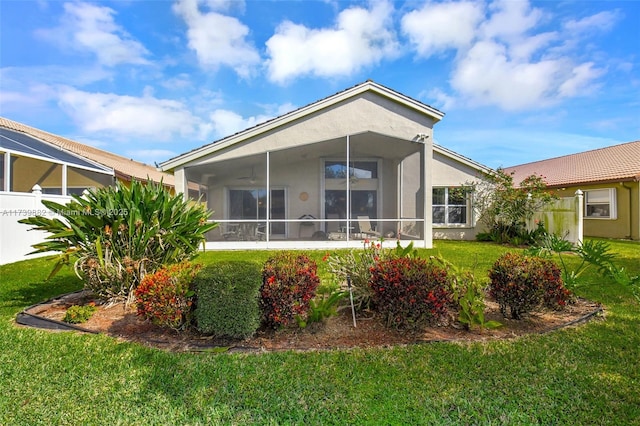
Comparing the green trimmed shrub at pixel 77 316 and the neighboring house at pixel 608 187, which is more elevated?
the neighboring house at pixel 608 187

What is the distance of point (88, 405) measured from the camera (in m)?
2.79

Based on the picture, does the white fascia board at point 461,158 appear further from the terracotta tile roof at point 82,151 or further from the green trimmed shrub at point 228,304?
the green trimmed shrub at point 228,304

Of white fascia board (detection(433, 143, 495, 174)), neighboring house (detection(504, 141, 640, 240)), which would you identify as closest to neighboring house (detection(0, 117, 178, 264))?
white fascia board (detection(433, 143, 495, 174))

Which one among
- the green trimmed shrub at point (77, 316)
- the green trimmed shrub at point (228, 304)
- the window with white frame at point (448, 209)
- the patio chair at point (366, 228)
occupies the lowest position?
the green trimmed shrub at point (77, 316)

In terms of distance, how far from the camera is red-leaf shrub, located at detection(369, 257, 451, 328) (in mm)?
3959

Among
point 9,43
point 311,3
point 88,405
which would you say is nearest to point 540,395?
point 88,405

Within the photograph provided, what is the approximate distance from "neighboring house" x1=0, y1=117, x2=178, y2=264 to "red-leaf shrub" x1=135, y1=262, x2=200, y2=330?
4103 mm

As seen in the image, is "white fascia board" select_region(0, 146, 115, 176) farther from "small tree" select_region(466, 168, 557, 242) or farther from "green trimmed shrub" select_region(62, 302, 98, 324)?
"small tree" select_region(466, 168, 557, 242)

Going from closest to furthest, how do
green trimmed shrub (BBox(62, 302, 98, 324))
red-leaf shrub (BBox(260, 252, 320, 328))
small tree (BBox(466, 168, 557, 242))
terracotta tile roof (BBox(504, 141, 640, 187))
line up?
red-leaf shrub (BBox(260, 252, 320, 328)) < green trimmed shrub (BBox(62, 302, 98, 324)) < small tree (BBox(466, 168, 557, 242)) < terracotta tile roof (BBox(504, 141, 640, 187))

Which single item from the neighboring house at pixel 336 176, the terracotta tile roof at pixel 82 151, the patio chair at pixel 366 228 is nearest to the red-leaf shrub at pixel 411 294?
the neighboring house at pixel 336 176

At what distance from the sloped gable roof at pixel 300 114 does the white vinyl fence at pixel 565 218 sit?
581cm

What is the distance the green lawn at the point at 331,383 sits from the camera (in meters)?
2.62

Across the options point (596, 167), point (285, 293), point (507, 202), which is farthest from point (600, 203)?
point (285, 293)

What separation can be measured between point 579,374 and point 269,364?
3.02 metres
